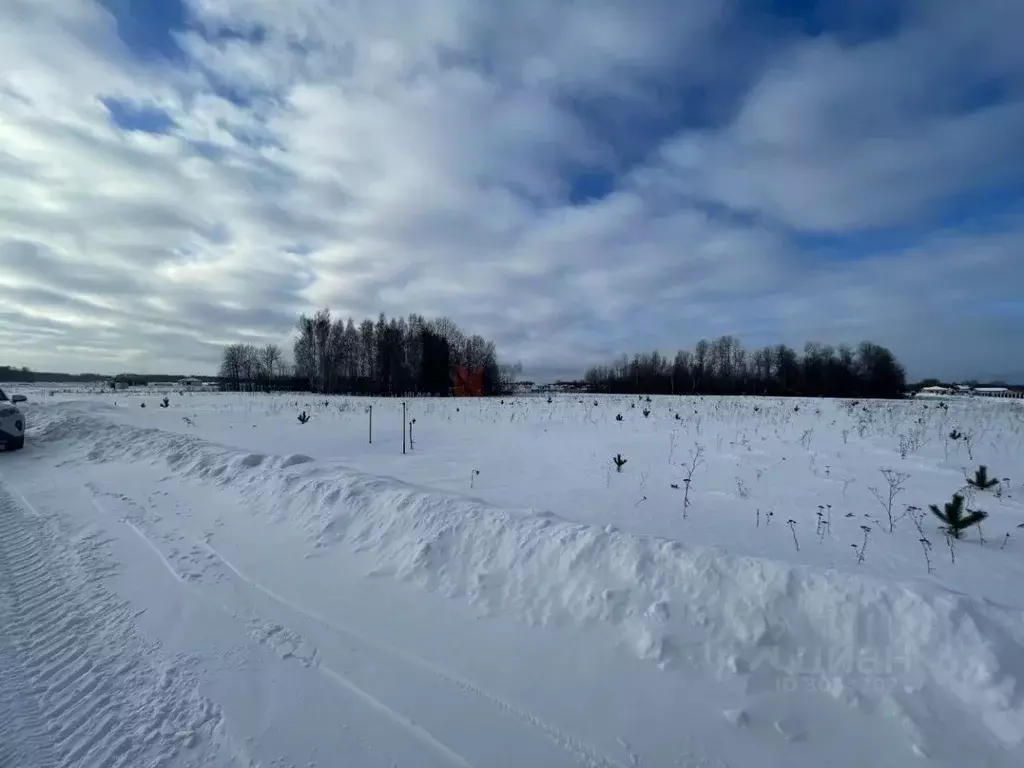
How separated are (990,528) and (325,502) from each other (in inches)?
342

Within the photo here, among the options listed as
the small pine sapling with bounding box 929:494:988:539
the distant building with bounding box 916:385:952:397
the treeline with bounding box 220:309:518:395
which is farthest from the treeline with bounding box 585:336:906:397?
the small pine sapling with bounding box 929:494:988:539

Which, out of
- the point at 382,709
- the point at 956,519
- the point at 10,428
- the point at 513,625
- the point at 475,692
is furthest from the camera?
the point at 10,428

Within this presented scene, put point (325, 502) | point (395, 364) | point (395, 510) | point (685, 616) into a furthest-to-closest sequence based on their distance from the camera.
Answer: point (395, 364), point (325, 502), point (395, 510), point (685, 616)

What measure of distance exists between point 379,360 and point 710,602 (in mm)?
65568

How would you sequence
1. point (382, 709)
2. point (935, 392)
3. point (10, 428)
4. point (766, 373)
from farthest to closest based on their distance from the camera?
point (766, 373) → point (935, 392) → point (10, 428) → point (382, 709)

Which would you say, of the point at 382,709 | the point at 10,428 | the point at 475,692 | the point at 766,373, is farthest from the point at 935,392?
the point at 10,428

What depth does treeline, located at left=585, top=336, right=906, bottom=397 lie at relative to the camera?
61344 millimetres

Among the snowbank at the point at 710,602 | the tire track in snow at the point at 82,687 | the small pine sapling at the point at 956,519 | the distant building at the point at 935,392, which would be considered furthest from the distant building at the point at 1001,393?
the tire track in snow at the point at 82,687

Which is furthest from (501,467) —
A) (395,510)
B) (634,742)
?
(634,742)

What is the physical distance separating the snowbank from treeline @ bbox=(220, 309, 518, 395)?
55358 mm

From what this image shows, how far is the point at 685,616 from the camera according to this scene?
163 inches

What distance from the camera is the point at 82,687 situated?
3254 millimetres

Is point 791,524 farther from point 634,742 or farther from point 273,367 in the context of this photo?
point 273,367

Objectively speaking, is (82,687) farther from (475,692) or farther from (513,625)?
(513,625)
